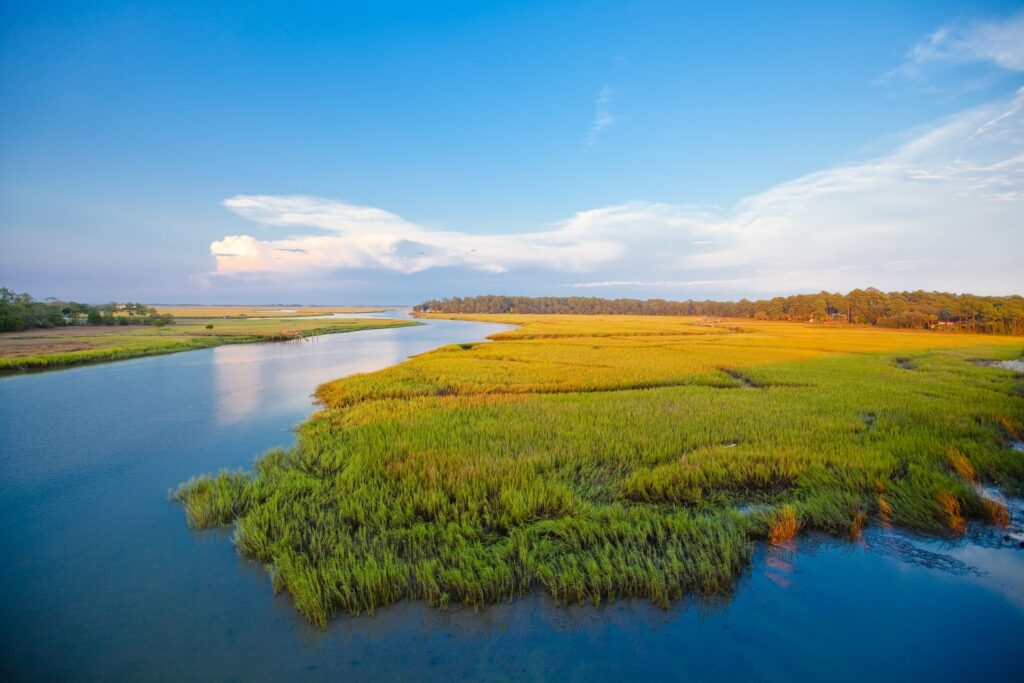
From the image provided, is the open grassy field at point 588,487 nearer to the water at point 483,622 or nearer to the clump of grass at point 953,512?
the clump of grass at point 953,512

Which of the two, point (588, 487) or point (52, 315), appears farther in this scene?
point (52, 315)

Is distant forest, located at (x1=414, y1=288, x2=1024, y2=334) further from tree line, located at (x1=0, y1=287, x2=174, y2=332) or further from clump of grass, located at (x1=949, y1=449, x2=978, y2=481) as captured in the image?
tree line, located at (x1=0, y1=287, x2=174, y2=332)

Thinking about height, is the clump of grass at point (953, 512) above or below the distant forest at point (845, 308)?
below

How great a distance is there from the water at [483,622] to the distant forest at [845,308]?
6562 cm

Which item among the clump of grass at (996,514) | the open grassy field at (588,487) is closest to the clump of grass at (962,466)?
the open grassy field at (588,487)

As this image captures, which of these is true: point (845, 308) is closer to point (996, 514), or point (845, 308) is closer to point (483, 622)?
point (996, 514)

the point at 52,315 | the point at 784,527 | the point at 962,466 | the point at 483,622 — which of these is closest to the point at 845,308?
the point at 962,466

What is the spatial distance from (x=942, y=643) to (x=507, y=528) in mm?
4463

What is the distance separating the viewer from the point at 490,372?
18.2 metres

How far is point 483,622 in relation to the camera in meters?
4.23

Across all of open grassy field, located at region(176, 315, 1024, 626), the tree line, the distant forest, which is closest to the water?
open grassy field, located at region(176, 315, 1024, 626)

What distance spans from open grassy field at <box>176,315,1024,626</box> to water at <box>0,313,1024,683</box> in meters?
0.30

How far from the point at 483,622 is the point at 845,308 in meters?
95.0

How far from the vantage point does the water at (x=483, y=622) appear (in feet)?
12.5
